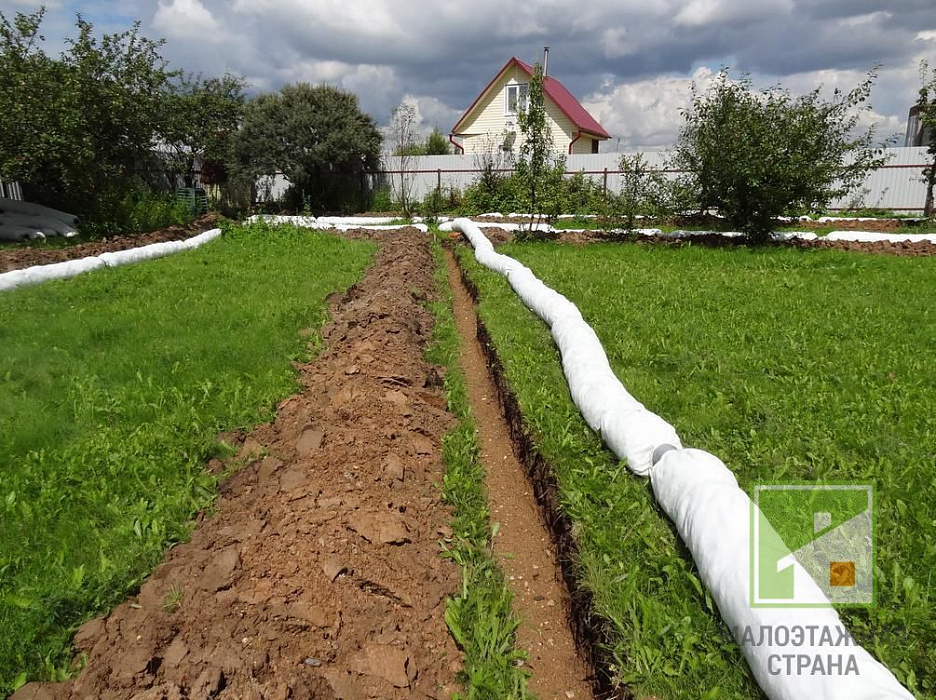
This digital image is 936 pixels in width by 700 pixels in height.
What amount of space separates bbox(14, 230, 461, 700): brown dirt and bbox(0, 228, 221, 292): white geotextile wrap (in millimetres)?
6302

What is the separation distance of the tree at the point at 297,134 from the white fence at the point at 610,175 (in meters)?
1.78

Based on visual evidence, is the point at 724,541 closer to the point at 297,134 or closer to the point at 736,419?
the point at 736,419

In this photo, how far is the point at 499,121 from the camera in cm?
2700

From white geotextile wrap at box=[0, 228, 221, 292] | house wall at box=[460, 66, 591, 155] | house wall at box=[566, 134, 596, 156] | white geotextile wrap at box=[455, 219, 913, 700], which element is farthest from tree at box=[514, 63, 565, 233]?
house wall at box=[566, 134, 596, 156]

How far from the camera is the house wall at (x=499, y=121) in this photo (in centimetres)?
2612

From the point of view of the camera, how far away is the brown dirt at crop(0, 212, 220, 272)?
902 cm

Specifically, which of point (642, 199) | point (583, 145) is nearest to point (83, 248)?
point (642, 199)

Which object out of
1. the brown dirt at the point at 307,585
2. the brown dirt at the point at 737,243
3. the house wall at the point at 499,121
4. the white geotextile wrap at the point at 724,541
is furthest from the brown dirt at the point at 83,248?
the house wall at the point at 499,121

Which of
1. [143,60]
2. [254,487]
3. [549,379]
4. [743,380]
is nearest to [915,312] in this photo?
[743,380]

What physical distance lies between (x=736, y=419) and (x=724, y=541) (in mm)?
1643

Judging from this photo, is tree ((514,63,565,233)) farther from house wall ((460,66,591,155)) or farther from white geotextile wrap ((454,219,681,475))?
house wall ((460,66,591,155))

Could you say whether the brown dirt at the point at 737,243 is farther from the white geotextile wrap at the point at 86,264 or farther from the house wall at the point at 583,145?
the house wall at the point at 583,145

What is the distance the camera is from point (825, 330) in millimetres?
5367

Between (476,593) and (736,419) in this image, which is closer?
(476,593)
